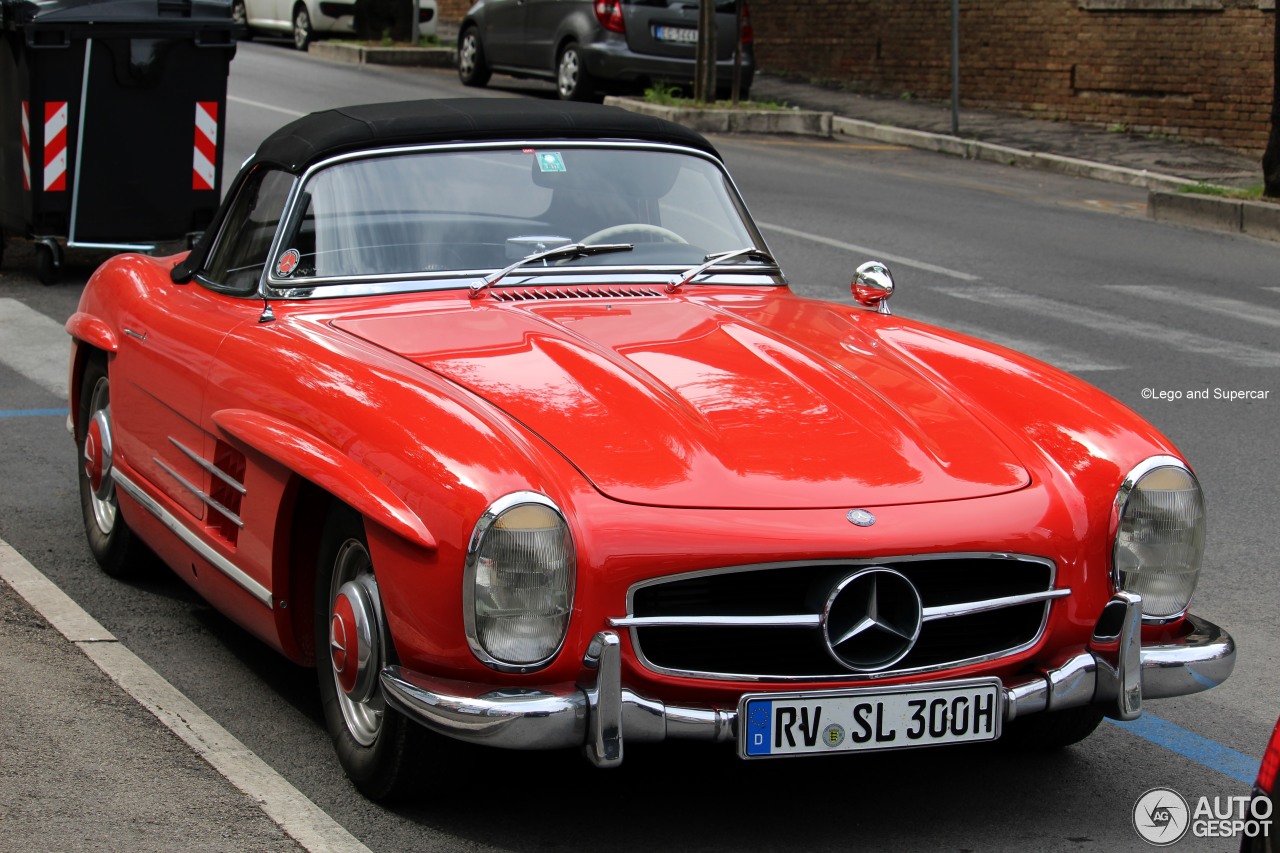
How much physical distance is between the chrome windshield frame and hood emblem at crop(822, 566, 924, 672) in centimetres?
171

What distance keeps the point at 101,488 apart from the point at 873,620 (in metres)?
3.00

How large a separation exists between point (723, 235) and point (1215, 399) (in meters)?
4.11

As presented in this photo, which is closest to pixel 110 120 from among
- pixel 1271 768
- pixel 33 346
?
pixel 33 346

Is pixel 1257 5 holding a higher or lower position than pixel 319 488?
higher

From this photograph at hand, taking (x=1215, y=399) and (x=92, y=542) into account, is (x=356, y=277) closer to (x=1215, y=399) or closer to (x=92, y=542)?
(x=92, y=542)

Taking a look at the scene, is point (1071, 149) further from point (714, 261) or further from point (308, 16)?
point (714, 261)

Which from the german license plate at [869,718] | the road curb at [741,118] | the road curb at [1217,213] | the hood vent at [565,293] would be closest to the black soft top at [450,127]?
the hood vent at [565,293]

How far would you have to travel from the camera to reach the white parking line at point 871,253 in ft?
40.6

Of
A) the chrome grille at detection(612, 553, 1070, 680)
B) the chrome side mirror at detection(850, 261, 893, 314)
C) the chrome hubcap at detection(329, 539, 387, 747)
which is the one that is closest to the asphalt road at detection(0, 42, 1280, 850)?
the chrome hubcap at detection(329, 539, 387, 747)

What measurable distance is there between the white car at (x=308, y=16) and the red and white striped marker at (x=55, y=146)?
1818 cm

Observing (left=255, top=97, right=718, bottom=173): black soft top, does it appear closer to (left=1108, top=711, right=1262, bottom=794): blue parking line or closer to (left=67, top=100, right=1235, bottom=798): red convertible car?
(left=67, top=100, right=1235, bottom=798): red convertible car

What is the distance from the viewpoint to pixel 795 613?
3.79 m

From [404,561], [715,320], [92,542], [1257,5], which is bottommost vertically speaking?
[92,542]

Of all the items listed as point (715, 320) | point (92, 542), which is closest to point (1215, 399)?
point (715, 320)
